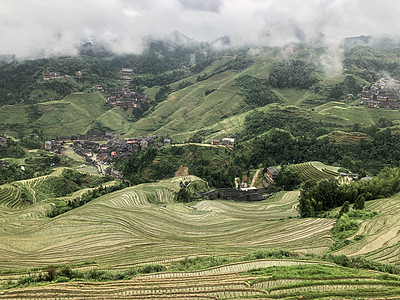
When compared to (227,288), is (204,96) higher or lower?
higher

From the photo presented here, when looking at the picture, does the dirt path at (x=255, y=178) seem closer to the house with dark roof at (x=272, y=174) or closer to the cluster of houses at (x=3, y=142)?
the house with dark roof at (x=272, y=174)

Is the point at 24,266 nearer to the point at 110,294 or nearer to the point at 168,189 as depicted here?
the point at 110,294

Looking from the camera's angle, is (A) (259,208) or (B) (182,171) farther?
(B) (182,171)

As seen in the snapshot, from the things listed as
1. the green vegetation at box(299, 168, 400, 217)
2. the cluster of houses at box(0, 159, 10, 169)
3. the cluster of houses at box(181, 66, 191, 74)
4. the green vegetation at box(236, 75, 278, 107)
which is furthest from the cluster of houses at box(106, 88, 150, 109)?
the green vegetation at box(299, 168, 400, 217)

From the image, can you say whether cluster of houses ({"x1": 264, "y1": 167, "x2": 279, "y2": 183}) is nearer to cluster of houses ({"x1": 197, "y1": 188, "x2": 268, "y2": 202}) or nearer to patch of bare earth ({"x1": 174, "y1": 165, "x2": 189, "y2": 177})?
cluster of houses ({"x1": 197, "y1": 188, "x2": 268, "y2": 202})

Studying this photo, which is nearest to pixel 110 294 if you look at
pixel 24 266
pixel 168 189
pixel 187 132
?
pixel 24 266

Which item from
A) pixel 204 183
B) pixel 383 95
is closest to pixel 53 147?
pixel 204 183

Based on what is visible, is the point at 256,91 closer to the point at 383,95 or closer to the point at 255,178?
the point at 383,95

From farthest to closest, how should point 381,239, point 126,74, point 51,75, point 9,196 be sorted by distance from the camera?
point 126,74 → point 51,75 → point 9,196 → point 381,239
